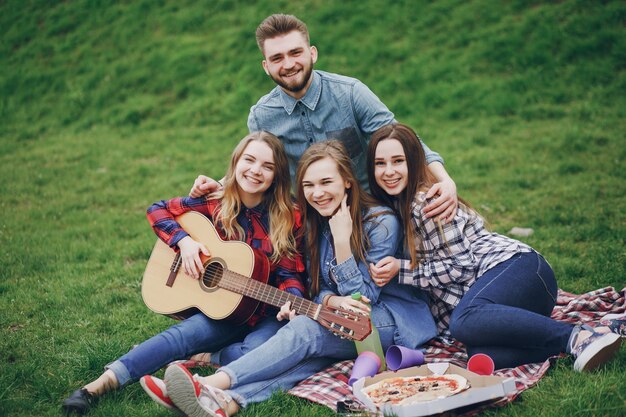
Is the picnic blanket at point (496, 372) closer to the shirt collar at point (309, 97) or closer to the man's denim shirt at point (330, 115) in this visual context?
the man's denim shirt at point (330, 115)

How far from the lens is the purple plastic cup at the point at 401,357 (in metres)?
3.63

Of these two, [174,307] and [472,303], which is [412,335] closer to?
[472,303]

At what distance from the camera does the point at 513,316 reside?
3549 millimetres

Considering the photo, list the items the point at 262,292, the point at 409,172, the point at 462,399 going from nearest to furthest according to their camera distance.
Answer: the point at 462,399
the point at 262,292
the point at 409,172

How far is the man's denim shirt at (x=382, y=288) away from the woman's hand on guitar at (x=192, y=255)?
808 mm

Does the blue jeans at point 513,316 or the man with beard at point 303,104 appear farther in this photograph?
the man with beard at point 303,104

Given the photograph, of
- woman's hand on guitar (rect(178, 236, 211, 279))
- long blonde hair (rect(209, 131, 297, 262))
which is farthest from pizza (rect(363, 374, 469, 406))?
woman's hand on guitar (rect(178, 236, 211, 279))

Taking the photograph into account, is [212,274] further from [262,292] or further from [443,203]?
[443,203]

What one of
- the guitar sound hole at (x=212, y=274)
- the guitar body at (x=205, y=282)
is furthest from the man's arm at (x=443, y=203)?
the guitar sound hole at (x=212, y=274)

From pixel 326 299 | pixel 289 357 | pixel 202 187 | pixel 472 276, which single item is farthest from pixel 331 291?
pixel 202 187

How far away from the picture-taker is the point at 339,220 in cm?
392

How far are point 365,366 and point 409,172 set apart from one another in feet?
4.40

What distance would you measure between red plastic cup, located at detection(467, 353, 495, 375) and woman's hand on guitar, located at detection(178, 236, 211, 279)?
181cm

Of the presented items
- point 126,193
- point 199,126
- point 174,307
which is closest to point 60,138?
point 199,126
